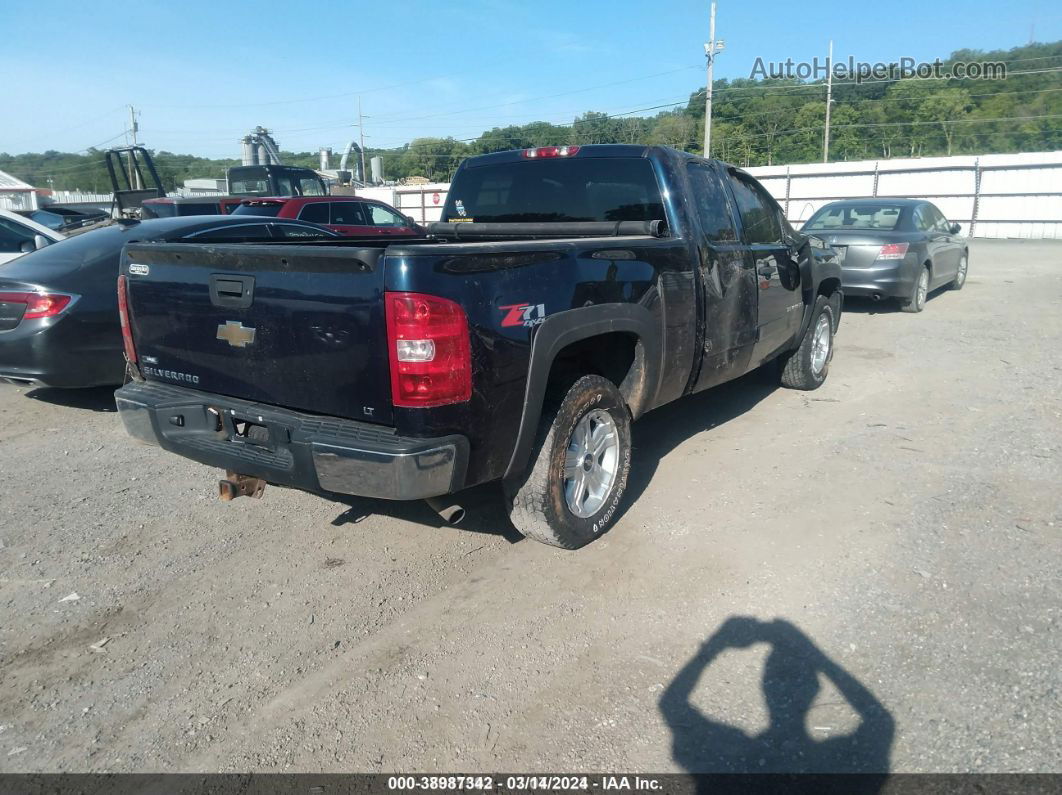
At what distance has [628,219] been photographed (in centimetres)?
476

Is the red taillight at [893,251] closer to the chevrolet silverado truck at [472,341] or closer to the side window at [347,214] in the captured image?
the chevrolet silverado truck at [472,341]

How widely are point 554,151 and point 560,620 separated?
3082 millimetres

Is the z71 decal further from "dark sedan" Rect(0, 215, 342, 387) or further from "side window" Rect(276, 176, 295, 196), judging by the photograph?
"side window" Rect(276, 176, 295, 196)

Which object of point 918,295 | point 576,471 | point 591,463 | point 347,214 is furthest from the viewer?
point 347,214

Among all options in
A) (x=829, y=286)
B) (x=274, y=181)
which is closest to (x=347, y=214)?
(x=274, y=181)

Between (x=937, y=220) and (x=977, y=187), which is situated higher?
(x=977, y=187)

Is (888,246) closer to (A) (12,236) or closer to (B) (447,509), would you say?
(B) (447,509)

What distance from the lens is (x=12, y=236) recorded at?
870 cm

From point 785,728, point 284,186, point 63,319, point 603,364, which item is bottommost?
point 785,728

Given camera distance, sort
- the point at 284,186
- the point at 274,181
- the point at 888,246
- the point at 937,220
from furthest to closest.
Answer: the point at 284,186, the point at 274,181, the point at 937,220, the point at 888,246

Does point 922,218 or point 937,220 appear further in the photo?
point 937,220

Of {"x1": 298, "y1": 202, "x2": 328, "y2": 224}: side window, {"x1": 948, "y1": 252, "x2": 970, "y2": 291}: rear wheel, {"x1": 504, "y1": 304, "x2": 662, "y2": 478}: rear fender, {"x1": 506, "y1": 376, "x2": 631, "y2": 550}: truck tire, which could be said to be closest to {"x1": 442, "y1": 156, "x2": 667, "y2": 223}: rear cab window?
{"x1": 504, "y1": 304, "x2": 662, "y2": 478}: rear fender

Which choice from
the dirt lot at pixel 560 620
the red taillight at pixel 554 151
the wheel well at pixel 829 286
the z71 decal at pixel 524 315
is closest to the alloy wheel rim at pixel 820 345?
the wheel well at pixel 829 286

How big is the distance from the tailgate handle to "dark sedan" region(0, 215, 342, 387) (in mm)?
2633
